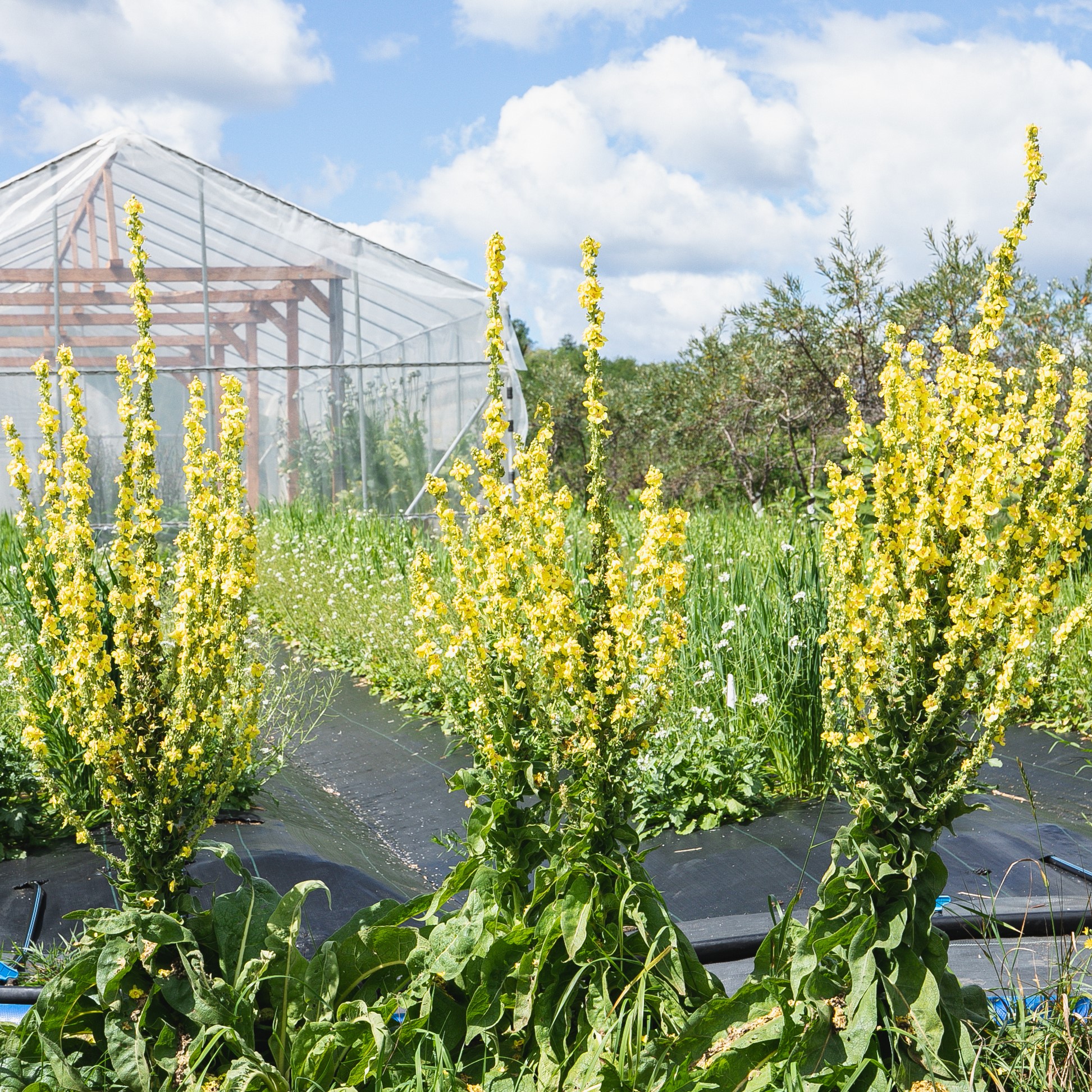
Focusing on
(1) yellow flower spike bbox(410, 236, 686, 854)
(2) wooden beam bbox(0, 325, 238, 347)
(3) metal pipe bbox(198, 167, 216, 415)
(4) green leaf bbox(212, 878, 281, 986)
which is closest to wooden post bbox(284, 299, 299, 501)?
(2) wooden beam bbox(0, 325, 238, 347)

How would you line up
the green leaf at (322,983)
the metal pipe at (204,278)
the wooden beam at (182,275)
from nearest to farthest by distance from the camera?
the green leaf at (322,983), the wooden beam at (182,275), the metal pipe at (204,278)

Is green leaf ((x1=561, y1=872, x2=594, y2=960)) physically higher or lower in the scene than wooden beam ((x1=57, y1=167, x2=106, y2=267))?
lower

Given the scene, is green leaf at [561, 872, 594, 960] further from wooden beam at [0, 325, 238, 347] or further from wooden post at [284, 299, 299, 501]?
wooden beam at [0, 325, 238, 347]

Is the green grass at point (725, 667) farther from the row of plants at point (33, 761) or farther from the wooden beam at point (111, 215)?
the wooden beam at point (111, 215)

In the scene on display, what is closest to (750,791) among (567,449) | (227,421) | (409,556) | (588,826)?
(588,826)

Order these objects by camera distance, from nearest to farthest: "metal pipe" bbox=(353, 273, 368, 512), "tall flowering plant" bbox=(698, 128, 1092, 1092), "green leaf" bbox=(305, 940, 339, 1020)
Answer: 1. "tall flowering plant" bbox=(698, 128, 1092, 1092)
2. "green leaf" bbox=(305, 940, 339, 1020)
3. "metal pipe" bbox=(353, 273, 368, 512)

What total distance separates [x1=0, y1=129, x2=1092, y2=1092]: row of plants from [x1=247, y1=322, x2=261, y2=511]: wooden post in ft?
28.0

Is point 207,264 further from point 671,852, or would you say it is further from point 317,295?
point 671,852

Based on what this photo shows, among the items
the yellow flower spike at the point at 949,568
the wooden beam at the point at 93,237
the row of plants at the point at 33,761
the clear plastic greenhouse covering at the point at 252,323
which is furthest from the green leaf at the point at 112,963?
the wooden beam at the point at 93,237

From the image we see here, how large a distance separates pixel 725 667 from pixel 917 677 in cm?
252

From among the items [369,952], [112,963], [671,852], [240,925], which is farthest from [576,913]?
[671,852]

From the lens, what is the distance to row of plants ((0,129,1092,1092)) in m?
1.72

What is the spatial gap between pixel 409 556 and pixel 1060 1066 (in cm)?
556

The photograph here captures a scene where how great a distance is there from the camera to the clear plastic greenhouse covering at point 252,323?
9.96 metres
